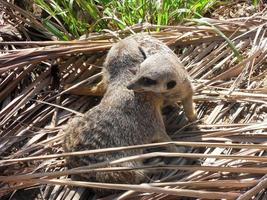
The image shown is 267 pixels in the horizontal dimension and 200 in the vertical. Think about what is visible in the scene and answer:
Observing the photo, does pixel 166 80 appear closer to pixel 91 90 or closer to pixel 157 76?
pixel 157 76

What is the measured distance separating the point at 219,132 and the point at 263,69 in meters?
0.76

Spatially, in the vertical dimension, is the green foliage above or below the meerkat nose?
above

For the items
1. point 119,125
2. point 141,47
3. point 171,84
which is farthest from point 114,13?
point 119,125

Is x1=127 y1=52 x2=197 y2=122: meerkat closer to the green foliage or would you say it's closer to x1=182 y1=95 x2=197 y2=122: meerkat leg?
x1=182 y1=95 x2=197 y2=122: meerkat leg

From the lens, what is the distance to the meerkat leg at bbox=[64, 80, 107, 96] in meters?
3.53

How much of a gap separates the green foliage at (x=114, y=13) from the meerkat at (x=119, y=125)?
690 millimetres

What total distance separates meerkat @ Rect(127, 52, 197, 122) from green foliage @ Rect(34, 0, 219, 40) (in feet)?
2.50

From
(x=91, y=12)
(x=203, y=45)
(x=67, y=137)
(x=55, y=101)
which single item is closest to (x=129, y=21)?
(x=91, y=12)

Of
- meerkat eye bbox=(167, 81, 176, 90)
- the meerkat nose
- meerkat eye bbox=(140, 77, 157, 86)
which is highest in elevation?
meerkat eye bbox=(167, 81, 176, 90)

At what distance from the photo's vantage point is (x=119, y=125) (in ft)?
10.1

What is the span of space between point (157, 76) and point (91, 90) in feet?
2.10

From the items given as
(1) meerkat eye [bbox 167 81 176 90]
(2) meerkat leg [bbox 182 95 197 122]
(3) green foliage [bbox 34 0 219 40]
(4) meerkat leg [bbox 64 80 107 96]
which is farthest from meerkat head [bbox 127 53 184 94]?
(3) green foliage [bbox 34 0 219 40]

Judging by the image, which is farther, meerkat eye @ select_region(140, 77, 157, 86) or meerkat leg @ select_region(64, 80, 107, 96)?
meerkat leg @ select_region(64, 80, 107, 96)

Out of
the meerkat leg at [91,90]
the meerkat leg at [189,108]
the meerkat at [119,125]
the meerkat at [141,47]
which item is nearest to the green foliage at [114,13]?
the meerkat at [141,47]
